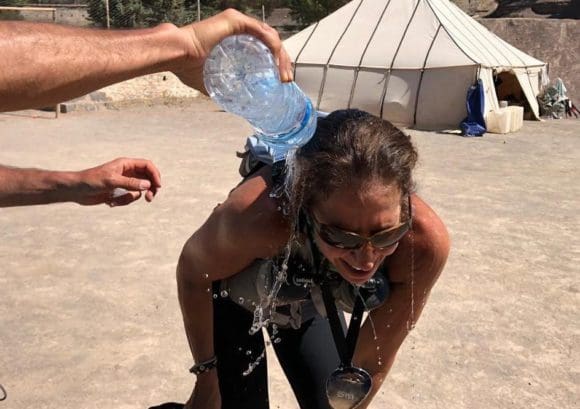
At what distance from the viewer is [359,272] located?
235 centimetres

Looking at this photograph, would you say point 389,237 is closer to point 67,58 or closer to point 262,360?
point 262,360

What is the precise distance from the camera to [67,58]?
4.58 feet

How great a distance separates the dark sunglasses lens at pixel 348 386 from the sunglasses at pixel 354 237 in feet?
2.13

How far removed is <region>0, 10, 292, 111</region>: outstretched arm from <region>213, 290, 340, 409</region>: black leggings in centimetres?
137

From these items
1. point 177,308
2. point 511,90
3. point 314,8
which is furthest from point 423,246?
point 314,8

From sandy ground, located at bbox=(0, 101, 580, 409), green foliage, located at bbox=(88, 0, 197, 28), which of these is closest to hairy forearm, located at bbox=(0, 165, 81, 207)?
sandy ground, located at bbox=(0, 101, 580, 409)

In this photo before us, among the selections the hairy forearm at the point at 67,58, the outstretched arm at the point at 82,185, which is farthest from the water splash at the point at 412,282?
the hairy forearm at the point at 67,58

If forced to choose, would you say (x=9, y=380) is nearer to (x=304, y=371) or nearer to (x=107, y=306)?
(x=107, y=306)

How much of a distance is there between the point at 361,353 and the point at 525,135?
532 inches

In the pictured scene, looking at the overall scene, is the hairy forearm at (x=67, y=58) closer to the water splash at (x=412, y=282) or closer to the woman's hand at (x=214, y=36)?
the woman's hand at (x=214, y=36)

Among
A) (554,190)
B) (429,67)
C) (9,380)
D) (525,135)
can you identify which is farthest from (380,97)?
(9,380)

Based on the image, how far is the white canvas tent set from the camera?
1639 cm

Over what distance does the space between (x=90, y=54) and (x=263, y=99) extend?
35.0 inches

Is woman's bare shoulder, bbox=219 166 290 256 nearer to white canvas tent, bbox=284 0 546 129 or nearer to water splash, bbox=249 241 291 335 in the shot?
water splash, bbox=249 241 291 335
